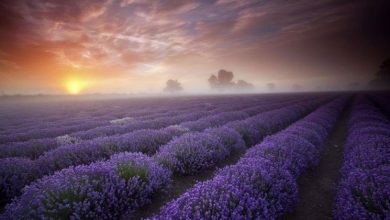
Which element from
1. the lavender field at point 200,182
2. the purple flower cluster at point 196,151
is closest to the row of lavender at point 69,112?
the lavender field at point 200,182

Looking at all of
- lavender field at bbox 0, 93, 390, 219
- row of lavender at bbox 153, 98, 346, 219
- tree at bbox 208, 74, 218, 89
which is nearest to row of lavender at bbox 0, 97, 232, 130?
lavender field at bbox 0, 93, 390, 219

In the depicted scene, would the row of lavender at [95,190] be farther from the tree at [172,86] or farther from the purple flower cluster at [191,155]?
the tree at [172,86]

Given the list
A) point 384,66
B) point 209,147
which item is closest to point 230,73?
point 384,66

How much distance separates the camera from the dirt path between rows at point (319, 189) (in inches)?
129

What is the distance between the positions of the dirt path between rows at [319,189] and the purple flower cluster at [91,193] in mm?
2332

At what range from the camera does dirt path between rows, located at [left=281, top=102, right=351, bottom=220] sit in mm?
3271

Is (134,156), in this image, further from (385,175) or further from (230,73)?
(230,73)

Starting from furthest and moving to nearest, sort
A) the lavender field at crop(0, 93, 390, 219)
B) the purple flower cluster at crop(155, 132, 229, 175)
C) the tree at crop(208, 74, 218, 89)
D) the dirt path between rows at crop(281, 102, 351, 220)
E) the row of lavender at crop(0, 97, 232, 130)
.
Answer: the tree at crop(208, 74, 218, 89) → the row of lavender at crop(0, 97, 232, 130) → the purple flower cluster at crop(155, 132, 229, 175) → the dirt path between rows at crop(281, 102, 351, 220) → the lavender field at crop(0, 93, 390, 219)

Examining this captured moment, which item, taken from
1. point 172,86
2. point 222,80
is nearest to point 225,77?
point 222,80

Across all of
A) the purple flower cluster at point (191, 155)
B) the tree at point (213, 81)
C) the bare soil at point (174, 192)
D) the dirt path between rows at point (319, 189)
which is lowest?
the dirt path between rows at point (319, 189)

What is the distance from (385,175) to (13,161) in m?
7.00

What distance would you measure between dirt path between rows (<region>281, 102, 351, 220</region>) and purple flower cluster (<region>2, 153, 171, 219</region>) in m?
2.33

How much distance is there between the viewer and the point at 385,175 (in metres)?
2.98

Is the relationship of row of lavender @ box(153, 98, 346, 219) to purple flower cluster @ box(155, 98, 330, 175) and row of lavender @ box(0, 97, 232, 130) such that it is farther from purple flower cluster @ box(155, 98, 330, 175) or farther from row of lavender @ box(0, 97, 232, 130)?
row of lavender @ box(0, 97, 232, 130)
